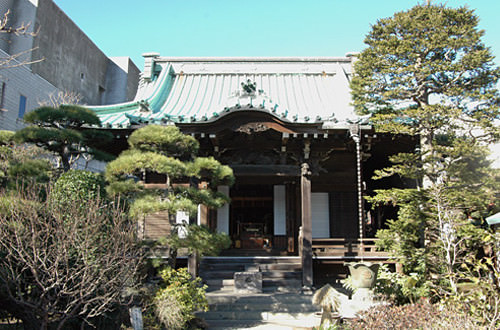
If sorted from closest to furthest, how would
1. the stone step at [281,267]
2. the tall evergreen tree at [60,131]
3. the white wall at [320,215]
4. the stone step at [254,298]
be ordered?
the tall evergreen tree at [60,131] < the stone step at [254,298] < the stone step at [281,267] < the white wall at [320,215]

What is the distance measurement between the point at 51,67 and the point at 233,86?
42.9 ft

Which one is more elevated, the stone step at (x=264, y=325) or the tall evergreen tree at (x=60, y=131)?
the tall evergreen tree at (x=60, y=131)

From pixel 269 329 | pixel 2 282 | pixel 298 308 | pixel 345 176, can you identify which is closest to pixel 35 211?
pixel 2 282

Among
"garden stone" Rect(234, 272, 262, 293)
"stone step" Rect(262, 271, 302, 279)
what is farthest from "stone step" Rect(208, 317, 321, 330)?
"stone step" Rect(262, 271, 302, 279)

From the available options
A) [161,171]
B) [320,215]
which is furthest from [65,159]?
[320,215]

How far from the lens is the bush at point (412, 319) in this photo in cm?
563

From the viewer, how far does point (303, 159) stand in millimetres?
11844

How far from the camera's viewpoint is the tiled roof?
534 inches

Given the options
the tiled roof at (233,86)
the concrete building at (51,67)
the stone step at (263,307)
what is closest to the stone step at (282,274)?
the stone step at (263,307)

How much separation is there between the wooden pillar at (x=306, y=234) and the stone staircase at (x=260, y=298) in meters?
0.32

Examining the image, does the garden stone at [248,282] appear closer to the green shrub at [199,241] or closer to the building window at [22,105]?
the green shrub at [199,241]

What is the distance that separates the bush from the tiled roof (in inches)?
293

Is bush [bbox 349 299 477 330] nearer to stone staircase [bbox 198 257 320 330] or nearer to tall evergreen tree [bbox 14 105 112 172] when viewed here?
stone staircase [bbox 198 257 320 330]

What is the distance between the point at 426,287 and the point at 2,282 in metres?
8.08
